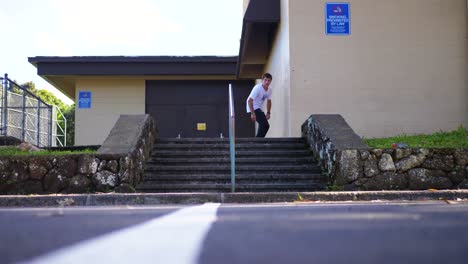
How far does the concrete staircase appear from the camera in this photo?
280 inches

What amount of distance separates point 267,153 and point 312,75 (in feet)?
7.51

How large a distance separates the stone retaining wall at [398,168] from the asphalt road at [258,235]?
2088 millimetres

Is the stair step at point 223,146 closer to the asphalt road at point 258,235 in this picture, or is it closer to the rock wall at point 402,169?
the rock wall at point 402,169

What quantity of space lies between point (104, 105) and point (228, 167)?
28.3ft

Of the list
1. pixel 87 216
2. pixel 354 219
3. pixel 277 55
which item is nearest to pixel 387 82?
pixel 277 55

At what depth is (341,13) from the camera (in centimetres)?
1006

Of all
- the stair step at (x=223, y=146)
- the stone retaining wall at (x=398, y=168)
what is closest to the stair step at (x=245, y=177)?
the stone retaining wall at (x=398, y=168)

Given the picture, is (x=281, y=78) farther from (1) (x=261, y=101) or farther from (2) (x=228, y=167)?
(2) (x=228, y=167)

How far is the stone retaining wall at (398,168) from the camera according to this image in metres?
6.70

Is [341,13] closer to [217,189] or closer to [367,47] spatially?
[367,47]

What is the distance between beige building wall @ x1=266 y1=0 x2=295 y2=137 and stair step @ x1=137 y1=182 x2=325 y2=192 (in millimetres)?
3190

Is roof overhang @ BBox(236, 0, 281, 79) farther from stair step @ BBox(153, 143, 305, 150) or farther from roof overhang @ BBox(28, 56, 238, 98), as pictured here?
stair step @ BBox(153, 143, 305, 150)

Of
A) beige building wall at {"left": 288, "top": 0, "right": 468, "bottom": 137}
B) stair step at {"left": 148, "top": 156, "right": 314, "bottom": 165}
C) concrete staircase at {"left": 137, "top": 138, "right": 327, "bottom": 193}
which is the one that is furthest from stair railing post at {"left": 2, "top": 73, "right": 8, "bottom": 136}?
beige building wall at {"left": 288, "top": 0, "right": 468, "bottom": 137}

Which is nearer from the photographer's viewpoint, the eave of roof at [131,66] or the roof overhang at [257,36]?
the roof overhang at [257,36]
